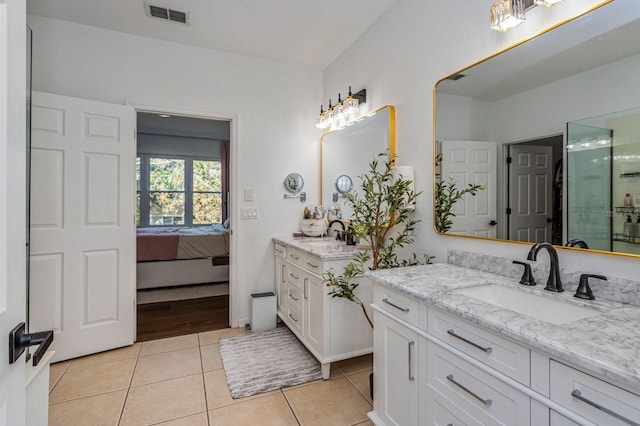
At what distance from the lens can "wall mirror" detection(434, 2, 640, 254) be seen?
1212 mm

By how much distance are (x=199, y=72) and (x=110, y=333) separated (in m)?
2.53

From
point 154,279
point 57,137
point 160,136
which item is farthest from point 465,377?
point 160,136

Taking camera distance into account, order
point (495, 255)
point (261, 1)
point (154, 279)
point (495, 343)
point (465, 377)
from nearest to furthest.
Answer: point (495, 343), point (465, 377), point (495, 255), point (261, 1), point (154, 279)

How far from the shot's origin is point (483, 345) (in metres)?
1.06

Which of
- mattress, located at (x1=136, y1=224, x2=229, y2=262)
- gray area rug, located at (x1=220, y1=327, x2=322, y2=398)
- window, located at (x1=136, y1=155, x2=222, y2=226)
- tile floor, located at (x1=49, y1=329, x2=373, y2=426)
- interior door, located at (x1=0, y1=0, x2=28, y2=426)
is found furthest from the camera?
window, located at (x1=136, y1=155, x2=222, y2=226)

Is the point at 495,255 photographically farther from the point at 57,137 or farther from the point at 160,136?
the point at 160,136

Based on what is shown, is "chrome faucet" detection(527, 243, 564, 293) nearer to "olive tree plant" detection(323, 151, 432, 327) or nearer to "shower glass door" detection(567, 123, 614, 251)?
"shower glass door" detection(567, 123, 614, 251)

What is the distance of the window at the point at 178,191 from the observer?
6496 mm

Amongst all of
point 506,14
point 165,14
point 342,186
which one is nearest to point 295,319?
point 342,186

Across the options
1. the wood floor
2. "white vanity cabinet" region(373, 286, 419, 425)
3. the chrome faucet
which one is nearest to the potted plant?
"white vanity cabinet" region(373, 286, 419, 425)

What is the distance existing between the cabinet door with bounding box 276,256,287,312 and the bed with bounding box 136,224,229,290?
176 cm

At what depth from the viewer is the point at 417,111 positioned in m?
2.21

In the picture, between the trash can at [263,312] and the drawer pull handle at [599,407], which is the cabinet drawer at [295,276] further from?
the drawer pull handle at [599,407]

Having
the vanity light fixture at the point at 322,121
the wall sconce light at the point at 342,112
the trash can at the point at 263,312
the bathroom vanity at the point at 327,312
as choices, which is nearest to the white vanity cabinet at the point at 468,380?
the bathroom vanity at the point at 327,312
